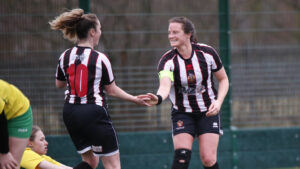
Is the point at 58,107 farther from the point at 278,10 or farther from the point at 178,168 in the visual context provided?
the point at 278,10

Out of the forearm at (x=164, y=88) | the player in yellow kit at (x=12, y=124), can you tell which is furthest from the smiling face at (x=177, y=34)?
the player in yellow kit at (x=12, y=124)

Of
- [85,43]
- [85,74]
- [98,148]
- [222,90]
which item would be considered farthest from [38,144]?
[222,90]

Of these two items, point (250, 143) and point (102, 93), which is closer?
point (102, 93)

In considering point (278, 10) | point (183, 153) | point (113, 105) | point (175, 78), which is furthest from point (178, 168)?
point (278, 10)

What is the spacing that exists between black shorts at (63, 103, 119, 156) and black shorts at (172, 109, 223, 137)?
806 mm

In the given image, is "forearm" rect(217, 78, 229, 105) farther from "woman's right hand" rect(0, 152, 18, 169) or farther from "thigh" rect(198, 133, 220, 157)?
"woman's right hand" rect(0, 152, 18, 169)

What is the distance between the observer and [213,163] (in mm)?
5727

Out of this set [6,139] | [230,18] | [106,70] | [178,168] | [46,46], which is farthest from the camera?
[230,18]

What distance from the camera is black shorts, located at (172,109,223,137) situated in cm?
579

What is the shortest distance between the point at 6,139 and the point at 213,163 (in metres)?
2.30

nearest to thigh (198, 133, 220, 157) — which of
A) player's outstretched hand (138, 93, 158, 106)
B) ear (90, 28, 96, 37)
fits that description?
player's outstretched hand (138, 93, 158, 106)

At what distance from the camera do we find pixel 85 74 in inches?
204

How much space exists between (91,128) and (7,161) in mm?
1059

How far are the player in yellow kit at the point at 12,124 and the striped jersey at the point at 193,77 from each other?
1.81 metres
